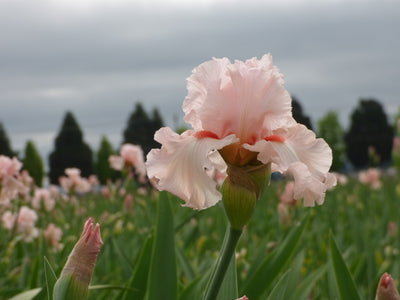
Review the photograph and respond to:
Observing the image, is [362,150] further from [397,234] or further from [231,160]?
[231,160]

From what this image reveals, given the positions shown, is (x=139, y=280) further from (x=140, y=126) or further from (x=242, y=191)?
(x=140, y=126)

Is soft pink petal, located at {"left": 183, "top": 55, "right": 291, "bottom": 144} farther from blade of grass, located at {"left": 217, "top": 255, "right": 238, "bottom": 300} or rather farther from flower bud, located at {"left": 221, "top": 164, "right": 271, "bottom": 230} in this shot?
blade of grass, located at {"left": 217, "top": 255, "right": 238, "bottom": 300}

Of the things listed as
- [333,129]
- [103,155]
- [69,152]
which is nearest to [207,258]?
[103,155]

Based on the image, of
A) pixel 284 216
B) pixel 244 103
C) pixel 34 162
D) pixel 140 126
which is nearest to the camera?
pixel 244 103

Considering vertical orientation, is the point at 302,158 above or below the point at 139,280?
above

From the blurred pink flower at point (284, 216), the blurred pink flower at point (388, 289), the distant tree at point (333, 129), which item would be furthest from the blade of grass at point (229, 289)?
the distant tree at point (333, 129)

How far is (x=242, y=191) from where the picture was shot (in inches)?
33.1

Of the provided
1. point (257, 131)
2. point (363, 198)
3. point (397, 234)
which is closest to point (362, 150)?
point (363, 198)

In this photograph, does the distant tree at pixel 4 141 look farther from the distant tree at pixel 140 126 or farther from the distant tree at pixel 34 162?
the distant tree at pixel 140 126

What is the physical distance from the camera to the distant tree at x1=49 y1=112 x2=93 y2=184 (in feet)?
93.6

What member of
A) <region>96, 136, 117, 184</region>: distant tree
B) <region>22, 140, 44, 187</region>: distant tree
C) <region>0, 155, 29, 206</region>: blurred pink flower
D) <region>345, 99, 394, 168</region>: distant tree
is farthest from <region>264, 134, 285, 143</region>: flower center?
<region>345, 99, 394, 168</region>: distant tree

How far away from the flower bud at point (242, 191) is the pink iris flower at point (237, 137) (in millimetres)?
22

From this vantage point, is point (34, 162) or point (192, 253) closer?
point (192, 253)

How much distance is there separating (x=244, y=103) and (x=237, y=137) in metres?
0.07
